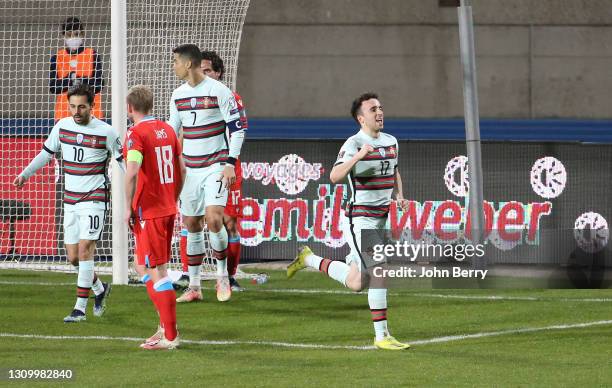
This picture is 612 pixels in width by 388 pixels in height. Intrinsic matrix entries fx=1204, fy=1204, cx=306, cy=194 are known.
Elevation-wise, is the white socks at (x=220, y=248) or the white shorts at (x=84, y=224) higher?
the white shorts at (x=84, y=224)

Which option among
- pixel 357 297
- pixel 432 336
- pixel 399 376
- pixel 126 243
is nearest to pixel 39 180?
pixel 126 243

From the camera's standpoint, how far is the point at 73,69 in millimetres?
13547

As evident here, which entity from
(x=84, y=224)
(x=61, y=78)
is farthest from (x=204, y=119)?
(x=61, y=78)

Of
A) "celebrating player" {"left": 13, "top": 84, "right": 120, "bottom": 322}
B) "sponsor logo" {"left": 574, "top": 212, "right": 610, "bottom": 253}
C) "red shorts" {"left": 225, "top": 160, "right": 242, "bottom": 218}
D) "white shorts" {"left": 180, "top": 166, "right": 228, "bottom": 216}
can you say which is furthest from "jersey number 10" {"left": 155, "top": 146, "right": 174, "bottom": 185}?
"sponsor logo" {"left": 574, "top": 212, "right": 610, "bottom": 253}

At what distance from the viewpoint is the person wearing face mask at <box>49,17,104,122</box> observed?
44.0 feet

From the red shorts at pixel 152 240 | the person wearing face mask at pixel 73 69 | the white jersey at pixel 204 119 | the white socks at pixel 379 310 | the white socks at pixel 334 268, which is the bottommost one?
the white socks at pixel 379 310

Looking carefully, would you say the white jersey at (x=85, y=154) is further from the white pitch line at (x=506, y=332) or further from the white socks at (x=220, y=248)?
the white pitch line at (x=506, y=332)

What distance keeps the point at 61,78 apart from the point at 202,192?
3.24 m

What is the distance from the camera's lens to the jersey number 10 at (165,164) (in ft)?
28.1

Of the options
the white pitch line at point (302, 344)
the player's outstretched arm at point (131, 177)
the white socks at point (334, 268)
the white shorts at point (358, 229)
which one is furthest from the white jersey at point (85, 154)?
the white shorts at point (358, 229)

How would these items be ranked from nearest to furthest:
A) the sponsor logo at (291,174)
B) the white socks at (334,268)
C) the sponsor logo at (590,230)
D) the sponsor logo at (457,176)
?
1. the white socks at (334,268)
2. the sponsor logo at (590,230)
3. the sponsor logo at (457,176)
4. the sponsor logo at (291,174)

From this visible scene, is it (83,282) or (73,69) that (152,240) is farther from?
(73,69)

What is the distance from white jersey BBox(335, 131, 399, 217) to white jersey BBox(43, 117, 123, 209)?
91.2 inches

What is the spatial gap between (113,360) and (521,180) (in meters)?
7.51
